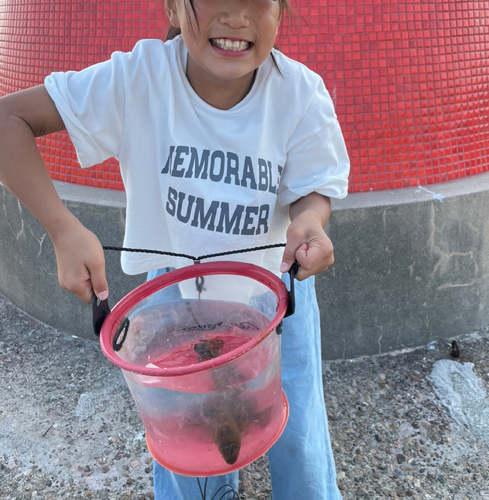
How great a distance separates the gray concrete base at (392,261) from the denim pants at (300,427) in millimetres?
817

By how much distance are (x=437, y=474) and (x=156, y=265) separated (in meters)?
1.34

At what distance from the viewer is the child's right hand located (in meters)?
1.23

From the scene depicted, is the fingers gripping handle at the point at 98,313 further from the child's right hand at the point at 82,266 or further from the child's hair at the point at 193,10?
the child's hair at the point at 193,10

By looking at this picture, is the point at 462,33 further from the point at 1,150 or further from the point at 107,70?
the point at 1,150

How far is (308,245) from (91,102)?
2.01 feet

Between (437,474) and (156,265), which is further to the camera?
(437,474)

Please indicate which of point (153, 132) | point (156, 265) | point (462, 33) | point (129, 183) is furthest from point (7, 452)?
point (462, 33)

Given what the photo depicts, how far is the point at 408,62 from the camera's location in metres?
2.31

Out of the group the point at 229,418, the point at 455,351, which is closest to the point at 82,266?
the point at 229,418

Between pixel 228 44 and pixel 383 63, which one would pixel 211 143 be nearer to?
pixel 228 44

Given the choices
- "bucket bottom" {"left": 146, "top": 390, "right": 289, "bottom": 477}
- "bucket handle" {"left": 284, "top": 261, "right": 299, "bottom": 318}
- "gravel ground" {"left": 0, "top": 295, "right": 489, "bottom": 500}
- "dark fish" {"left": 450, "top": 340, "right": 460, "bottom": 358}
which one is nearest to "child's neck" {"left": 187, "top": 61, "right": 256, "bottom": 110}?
"bucket handle" {"left": 284, "top": 261, "right": 299, "bottom": 318}

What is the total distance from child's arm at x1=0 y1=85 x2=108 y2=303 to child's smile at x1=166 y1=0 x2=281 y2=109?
372 mm

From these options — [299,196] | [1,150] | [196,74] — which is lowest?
[299,196]

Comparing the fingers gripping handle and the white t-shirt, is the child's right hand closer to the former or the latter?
the fingers gripping handle
